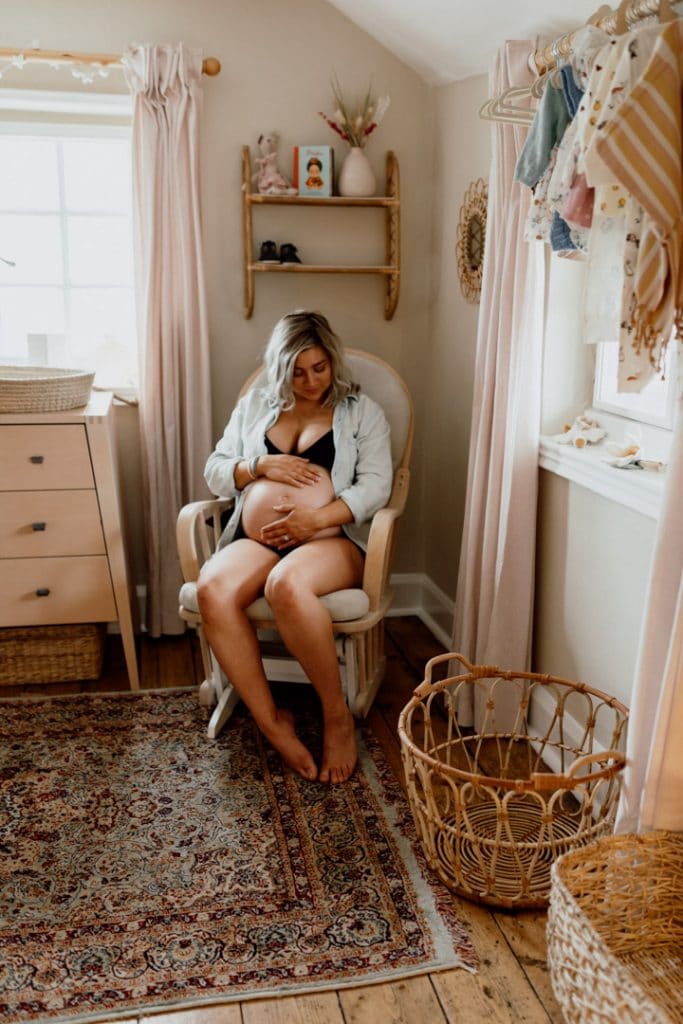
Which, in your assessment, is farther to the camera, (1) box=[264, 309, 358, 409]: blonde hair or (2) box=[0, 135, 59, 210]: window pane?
(2) box=[0, 135, 59, 210]: window pane

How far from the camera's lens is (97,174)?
3.36 meters

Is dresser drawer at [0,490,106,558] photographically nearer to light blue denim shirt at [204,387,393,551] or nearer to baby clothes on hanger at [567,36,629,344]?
light blue denim shirt at [204,387,393,551]

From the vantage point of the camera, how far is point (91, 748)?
2660mm

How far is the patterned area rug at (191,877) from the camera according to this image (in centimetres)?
181

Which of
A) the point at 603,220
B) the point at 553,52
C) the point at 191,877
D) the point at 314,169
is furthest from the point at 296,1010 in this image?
the point at 314,169

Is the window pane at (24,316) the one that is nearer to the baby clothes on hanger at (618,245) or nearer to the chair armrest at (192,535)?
the chair armrest at (192,535)

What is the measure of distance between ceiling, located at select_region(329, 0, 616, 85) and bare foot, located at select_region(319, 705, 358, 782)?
1824 mm

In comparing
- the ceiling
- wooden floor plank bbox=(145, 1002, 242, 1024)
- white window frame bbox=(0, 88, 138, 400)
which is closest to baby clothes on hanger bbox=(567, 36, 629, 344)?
the ceiling

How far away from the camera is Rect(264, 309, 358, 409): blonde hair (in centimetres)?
277

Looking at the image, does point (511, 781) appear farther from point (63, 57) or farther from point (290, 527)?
point (63, 57)

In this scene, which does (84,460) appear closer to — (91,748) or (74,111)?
(91,748)

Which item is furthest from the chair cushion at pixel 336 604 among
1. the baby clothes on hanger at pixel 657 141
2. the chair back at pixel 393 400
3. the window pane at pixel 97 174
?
the window pane at pixel 97 174

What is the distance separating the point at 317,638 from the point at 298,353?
2.82ft

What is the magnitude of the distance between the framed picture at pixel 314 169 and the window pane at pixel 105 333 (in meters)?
0.77
